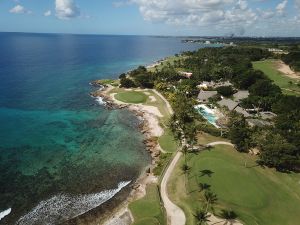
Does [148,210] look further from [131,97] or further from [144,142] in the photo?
[131,97]

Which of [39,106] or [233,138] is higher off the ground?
[233,138]

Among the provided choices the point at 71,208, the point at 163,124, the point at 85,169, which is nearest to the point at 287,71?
the point at 163,124

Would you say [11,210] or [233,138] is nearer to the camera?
[11,210]

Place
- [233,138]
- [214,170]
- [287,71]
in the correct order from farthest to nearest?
[287,71] < [233,138] < [214,170]

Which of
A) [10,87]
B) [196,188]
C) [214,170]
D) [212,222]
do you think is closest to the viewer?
[212,222]

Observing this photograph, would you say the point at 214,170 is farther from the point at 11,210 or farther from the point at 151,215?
the point at 11,210

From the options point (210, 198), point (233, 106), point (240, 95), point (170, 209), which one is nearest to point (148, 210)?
point (170, 209)
